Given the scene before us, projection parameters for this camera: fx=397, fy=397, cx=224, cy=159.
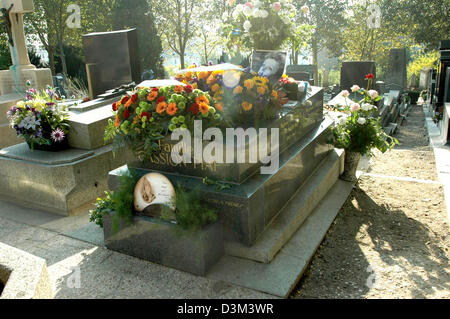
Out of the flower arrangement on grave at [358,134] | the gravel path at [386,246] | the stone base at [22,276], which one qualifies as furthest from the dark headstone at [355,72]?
the stone base at [22,276]

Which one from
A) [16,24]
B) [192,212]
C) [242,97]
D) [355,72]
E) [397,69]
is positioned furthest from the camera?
[397,69]

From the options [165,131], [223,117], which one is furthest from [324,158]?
[165,131]

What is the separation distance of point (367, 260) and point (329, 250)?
1.29 feet

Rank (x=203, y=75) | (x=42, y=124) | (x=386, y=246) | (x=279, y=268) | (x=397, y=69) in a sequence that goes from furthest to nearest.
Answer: (x=397, y=69) < (x=42, y=124) < (x=203, y=75) < (x=386, y=246) < (x=279, y=268)

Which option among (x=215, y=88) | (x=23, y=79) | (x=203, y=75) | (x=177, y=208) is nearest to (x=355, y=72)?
(x=203, y=75)

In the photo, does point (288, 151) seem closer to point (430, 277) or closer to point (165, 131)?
point (165, 131)

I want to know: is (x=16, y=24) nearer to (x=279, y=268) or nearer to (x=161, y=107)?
(x=161, y=107)

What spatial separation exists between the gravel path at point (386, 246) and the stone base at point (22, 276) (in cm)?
202

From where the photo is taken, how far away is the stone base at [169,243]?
346 centimetres

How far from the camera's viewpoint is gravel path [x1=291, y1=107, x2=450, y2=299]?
11.5ft

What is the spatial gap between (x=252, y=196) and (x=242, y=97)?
1.30 m

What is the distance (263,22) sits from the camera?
5957 mm

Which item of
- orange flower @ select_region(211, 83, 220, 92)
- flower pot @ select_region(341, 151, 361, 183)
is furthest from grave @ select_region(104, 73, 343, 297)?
flower pot @ select_region(341, 151, 361, 183)
